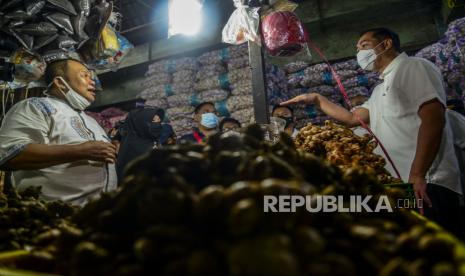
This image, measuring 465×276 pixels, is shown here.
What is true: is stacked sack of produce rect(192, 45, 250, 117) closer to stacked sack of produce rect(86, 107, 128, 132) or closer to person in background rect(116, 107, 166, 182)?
person in background rect(116, 107, 166, 182)

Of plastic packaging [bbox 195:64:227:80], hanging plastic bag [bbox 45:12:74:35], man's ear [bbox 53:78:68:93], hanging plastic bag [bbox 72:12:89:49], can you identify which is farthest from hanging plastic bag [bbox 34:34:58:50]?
plastic packaging [bbox 195:64:227:80]

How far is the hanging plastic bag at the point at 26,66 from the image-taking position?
12.3 ft

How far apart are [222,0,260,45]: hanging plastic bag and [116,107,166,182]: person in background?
2.20 m

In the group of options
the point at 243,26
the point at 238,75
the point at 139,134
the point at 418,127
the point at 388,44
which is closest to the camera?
Answer: the point at 418,127

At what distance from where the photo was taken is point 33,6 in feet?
12.1

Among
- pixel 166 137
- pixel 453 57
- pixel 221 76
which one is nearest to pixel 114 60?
pixel 166 137

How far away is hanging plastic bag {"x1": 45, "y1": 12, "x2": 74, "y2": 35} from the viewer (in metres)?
3.83

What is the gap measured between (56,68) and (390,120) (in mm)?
3447

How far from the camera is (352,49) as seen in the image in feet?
22.4

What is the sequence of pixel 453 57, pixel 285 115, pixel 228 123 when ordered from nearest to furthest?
pixel 453 57 < pixel 285 115 < pixel 228 123

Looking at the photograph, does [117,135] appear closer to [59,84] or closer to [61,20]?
[61,20]

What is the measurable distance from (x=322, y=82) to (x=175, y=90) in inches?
122

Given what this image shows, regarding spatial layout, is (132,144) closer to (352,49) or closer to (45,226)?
(45,226)

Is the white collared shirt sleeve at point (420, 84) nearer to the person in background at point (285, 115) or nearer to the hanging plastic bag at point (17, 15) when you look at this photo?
the person in background at point (285, 115)
